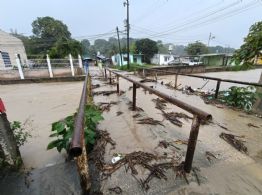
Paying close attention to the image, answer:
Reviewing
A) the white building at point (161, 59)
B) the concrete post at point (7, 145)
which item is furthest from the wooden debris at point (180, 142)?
the white building at point (161, 59)

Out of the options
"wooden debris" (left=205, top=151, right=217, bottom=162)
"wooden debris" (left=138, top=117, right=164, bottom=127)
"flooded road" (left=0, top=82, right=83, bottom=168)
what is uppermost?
"wooden debris" (left=205, top=151, right=217, bottom=162)

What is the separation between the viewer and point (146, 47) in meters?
42.5

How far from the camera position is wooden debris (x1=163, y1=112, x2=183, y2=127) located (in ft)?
10.9

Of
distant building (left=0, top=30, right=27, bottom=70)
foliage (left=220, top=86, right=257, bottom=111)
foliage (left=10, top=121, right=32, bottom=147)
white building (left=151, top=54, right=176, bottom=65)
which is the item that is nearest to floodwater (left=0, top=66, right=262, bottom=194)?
foliage (left=10, top=121, right=32, bottom=147)

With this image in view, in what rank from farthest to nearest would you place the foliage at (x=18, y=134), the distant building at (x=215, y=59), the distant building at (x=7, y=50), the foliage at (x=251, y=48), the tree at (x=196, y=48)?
the tree at (x=196, y=48)
the distant building at (x=215, y=59)
the distant building at (x=7, y=50)
the foliage at (x=251, y=48)
the foliage at (x=18, y=134)

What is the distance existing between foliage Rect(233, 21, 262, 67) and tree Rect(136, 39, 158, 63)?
39703 mm

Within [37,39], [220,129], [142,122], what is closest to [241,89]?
[220,129]

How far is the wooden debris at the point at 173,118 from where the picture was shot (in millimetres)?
3324

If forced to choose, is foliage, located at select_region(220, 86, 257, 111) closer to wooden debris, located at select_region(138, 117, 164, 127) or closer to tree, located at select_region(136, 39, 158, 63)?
wooden debris, located at select_region(138, 117, 164, 127)

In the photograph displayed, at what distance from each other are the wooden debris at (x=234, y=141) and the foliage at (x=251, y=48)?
242 centimetres

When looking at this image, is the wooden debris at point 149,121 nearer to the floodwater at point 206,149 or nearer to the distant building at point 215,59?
the floodwater at point 206,149

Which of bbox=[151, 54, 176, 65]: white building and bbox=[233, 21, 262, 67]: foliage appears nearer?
bbox=[233, 21, 262, 67]: foliage

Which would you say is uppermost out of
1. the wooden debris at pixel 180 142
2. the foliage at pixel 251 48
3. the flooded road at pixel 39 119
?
the foliage at pixel 251 48

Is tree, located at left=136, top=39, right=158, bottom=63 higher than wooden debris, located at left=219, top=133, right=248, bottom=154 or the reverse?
higher
